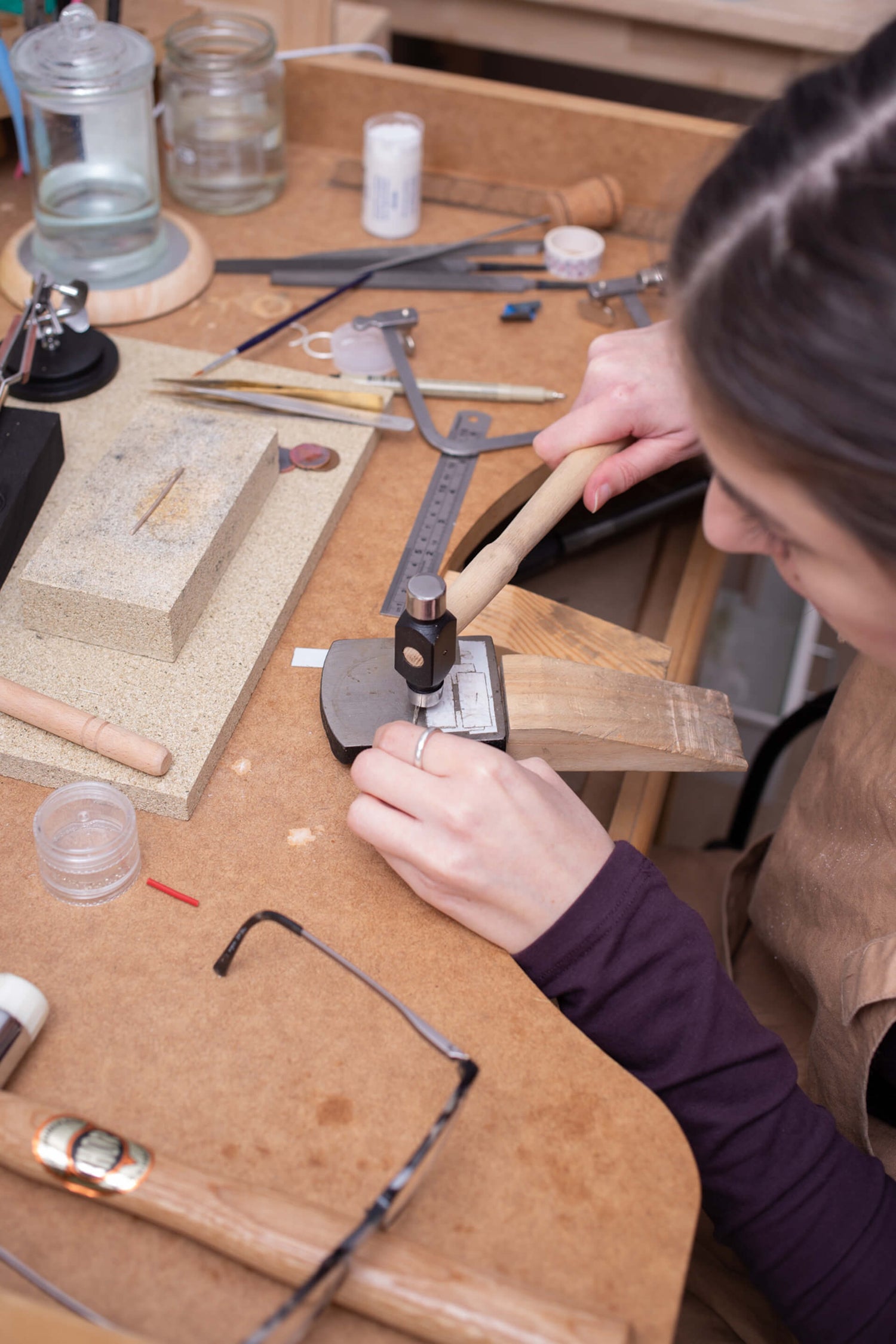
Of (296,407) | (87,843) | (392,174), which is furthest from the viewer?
(392,174)

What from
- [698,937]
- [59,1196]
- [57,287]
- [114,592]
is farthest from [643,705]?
[57,287]

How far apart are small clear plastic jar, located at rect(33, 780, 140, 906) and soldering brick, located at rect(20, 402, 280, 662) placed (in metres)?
0.14

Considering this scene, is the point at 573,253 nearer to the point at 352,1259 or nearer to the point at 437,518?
the point at 437,518

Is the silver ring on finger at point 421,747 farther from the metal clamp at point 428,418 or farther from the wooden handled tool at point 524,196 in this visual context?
the wooden handled tool at point 524,196

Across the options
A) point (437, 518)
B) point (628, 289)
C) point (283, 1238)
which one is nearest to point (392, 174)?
point (628, 289)

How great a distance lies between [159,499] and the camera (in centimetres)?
93

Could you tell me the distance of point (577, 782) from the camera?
1.26 m

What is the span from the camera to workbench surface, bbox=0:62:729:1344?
578mm

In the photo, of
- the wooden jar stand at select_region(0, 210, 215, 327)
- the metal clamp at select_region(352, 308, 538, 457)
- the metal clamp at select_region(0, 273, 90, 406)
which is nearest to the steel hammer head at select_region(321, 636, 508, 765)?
the metal clamp at select_region(352, 308, 538, 457)

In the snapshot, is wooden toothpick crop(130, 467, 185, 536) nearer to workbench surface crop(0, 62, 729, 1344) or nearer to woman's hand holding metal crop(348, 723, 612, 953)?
workbench surface crop(0, 62, 729, 1344)

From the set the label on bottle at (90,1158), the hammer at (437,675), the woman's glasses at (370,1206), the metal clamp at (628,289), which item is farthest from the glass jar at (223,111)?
the label on bottle at (90,1158)

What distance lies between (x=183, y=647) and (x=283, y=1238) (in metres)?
0.48

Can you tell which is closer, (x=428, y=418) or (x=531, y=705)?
(x=531, y=705)

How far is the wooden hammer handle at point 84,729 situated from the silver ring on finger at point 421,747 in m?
0.19
